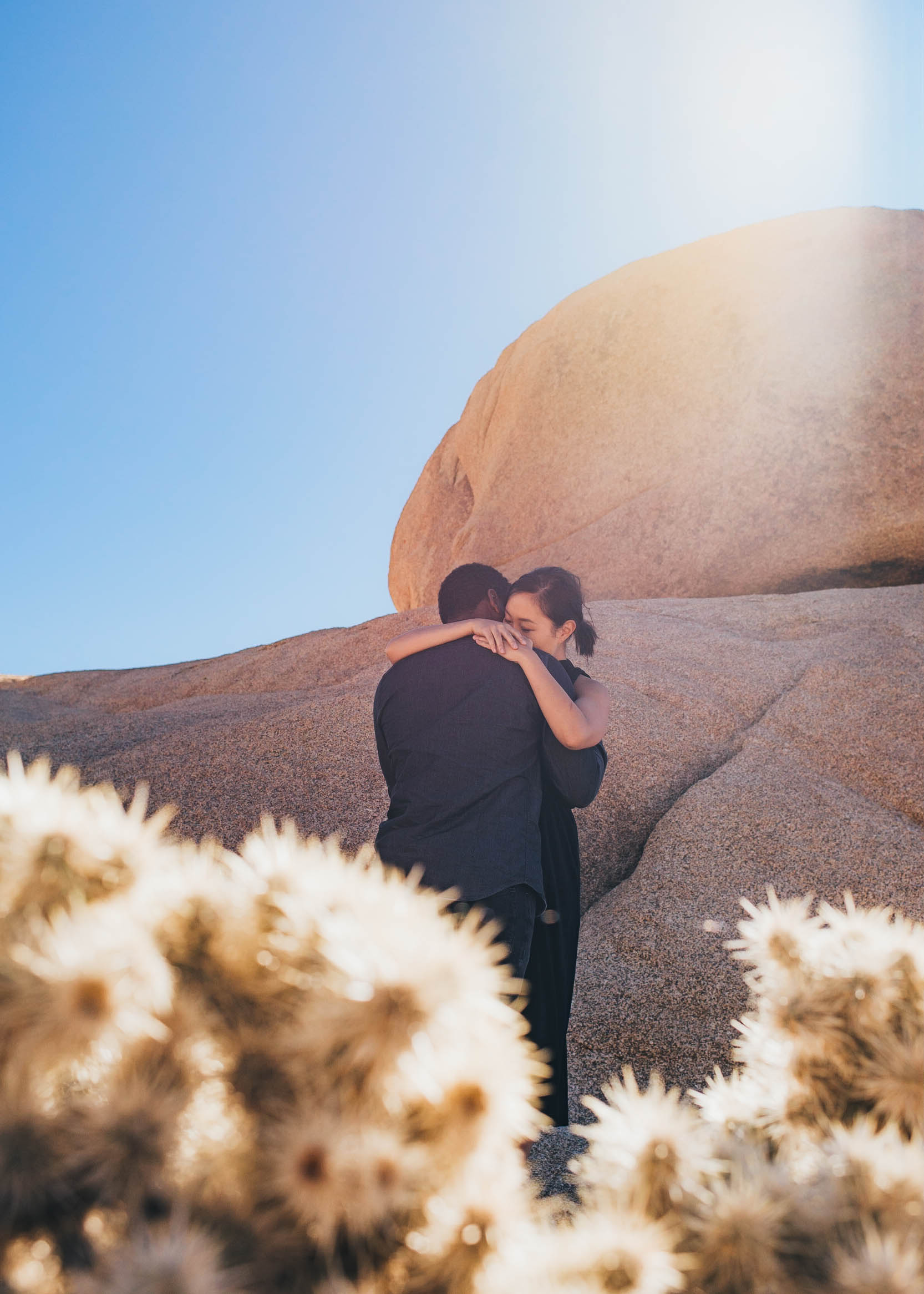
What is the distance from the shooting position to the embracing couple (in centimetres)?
258

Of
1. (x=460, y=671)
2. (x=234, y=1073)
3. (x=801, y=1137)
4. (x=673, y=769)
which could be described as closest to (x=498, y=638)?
(x=460, y=671)

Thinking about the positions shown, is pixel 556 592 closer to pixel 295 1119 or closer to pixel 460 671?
pixel 460 671

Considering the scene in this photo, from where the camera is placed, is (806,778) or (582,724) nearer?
(582,724)

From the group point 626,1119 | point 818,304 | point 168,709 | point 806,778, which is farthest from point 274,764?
point 818,304

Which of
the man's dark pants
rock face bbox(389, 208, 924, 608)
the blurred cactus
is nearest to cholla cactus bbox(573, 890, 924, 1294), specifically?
the blurred cactus

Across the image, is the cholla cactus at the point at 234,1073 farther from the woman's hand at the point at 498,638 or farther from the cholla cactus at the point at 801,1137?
the woman's hand at the point at 498,638

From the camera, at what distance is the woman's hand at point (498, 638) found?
9.10 feet

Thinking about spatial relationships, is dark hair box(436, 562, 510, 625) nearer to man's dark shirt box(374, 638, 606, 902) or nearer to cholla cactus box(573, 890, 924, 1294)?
man's dark shirt box(374, 638, 606, 902)

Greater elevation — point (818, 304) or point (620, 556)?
point (818, 304)

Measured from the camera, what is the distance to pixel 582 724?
2742 millimetres

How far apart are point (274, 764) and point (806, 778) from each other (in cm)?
419

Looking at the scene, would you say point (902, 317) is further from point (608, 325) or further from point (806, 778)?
point (806, 778)

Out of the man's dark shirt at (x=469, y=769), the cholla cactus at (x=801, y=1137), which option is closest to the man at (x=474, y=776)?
the man's dark shirt at (x=469, y=769)

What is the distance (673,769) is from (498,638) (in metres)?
4.34
